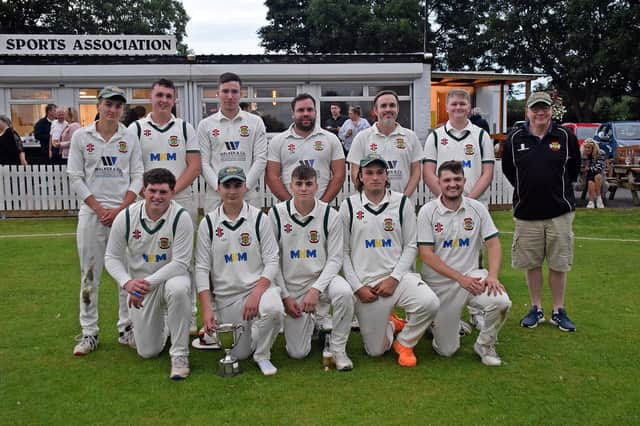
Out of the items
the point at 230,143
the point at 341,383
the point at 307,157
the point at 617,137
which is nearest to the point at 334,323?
the point at 341,383

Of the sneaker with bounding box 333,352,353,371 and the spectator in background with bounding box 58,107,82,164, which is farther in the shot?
the spectator in background with bounding box 58,107,82,164

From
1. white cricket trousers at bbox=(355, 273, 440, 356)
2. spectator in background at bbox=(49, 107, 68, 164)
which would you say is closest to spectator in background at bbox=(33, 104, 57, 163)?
spectator in background at bbox=(49, 107, 68, 164)

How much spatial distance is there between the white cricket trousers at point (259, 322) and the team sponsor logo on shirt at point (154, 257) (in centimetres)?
55

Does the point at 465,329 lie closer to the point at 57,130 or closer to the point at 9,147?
the point at 57,130

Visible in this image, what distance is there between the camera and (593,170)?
14.3m

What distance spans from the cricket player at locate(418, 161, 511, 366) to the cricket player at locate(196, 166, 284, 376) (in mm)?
1266

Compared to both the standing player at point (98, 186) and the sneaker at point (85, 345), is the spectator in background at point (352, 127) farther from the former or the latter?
the sneaker at point (85, 345)

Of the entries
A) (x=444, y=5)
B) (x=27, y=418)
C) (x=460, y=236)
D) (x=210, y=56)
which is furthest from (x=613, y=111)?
(x=27, y=418)

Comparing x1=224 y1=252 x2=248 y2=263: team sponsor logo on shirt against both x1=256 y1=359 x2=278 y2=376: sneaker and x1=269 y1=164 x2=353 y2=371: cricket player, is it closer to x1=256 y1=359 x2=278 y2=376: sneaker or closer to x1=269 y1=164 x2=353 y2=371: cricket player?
x1=269 y1=164 x2=353 y2=371: cricket player

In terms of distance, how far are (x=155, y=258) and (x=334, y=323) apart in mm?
1486

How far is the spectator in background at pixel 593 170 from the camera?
1425 centimetres

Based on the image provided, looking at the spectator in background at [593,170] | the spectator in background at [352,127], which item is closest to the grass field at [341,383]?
the spectator in background at [352,127]

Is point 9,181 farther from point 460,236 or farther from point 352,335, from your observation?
point 460,236

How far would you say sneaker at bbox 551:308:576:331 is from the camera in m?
5.59
